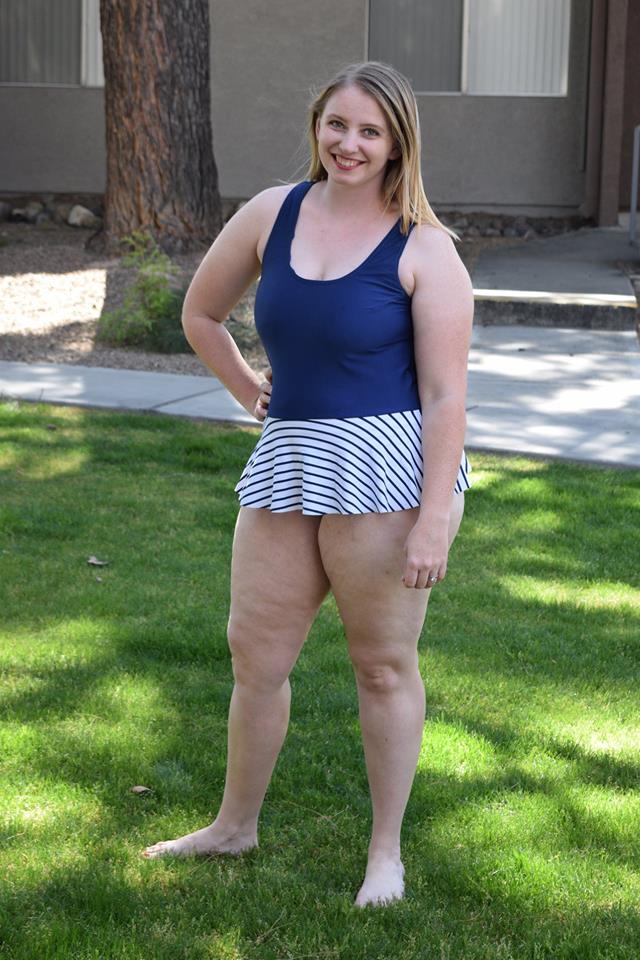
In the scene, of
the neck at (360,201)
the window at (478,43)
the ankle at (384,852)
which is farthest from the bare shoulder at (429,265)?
the window at (478,43)

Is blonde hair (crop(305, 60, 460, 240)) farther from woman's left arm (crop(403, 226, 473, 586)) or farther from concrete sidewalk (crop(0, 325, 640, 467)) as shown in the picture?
concrete sidewalk (crop(0, 325, 640, 467))

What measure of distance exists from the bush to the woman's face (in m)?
6.48

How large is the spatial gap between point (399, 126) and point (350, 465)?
0.68 metres

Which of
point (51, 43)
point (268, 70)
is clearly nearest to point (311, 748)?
point (268, 70)

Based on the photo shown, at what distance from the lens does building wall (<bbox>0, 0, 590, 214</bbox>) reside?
15539 mm

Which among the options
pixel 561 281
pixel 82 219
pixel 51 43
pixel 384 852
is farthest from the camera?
pixel 51 43

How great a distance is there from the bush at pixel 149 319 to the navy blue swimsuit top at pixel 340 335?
21.2 ft

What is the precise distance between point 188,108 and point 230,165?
5070mm

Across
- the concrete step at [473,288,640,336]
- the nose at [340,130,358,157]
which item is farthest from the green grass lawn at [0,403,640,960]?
the concrete step at [473,288,640,336]

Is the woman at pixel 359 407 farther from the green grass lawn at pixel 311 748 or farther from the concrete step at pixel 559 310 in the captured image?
the concrete step at pixel 559 310

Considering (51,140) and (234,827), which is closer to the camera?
(234,827)

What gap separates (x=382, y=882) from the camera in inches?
Result: 118

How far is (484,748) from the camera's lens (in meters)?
3.76

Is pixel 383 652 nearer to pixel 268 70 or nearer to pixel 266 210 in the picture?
pixel 266 210
